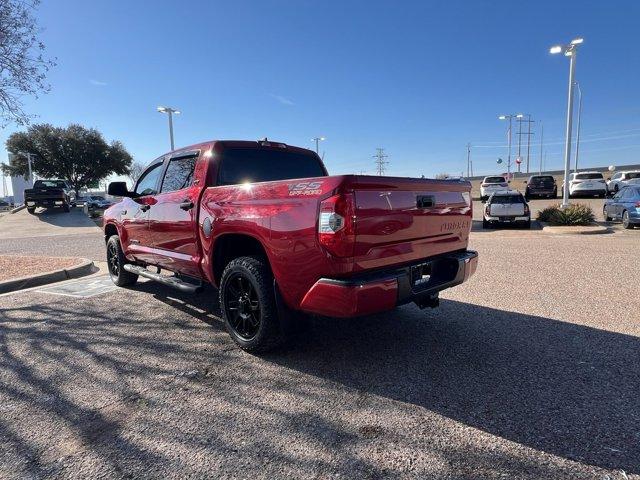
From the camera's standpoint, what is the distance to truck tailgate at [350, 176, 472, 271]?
295cm

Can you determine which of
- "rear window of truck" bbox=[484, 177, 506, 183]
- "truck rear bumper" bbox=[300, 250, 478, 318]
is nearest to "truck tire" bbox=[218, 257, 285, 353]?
"truck rear bumper" bbox=[300, 250, 478, 318]

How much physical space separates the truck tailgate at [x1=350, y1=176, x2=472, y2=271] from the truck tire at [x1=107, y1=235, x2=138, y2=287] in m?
4.66

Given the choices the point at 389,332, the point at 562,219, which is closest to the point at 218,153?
the point at 389,332

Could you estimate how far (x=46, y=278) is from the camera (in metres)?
7.09

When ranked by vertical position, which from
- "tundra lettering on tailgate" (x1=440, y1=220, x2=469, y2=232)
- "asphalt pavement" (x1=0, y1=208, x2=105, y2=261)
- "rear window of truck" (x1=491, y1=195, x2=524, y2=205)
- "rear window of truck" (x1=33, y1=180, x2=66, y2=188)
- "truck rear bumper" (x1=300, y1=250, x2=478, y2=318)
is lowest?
"asphalt pavement" (x1=0, y1=208, x2=105, y2=261)

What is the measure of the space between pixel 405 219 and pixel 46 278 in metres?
6.65

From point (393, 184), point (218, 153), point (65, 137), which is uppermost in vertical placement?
point (65, 137)

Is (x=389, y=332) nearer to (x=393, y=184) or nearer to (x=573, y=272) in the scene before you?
(x=393, y=184)

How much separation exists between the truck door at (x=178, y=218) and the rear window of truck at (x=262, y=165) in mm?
364

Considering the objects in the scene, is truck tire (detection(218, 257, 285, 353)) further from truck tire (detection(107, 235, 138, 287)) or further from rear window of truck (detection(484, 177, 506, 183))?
rear window of truck (detection(484, 177, 506, 183))

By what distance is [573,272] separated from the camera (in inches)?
280

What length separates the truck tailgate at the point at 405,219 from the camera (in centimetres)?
295

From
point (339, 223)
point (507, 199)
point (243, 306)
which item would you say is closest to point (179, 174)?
point (243, 306)

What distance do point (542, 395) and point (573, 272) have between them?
16.6 ft
